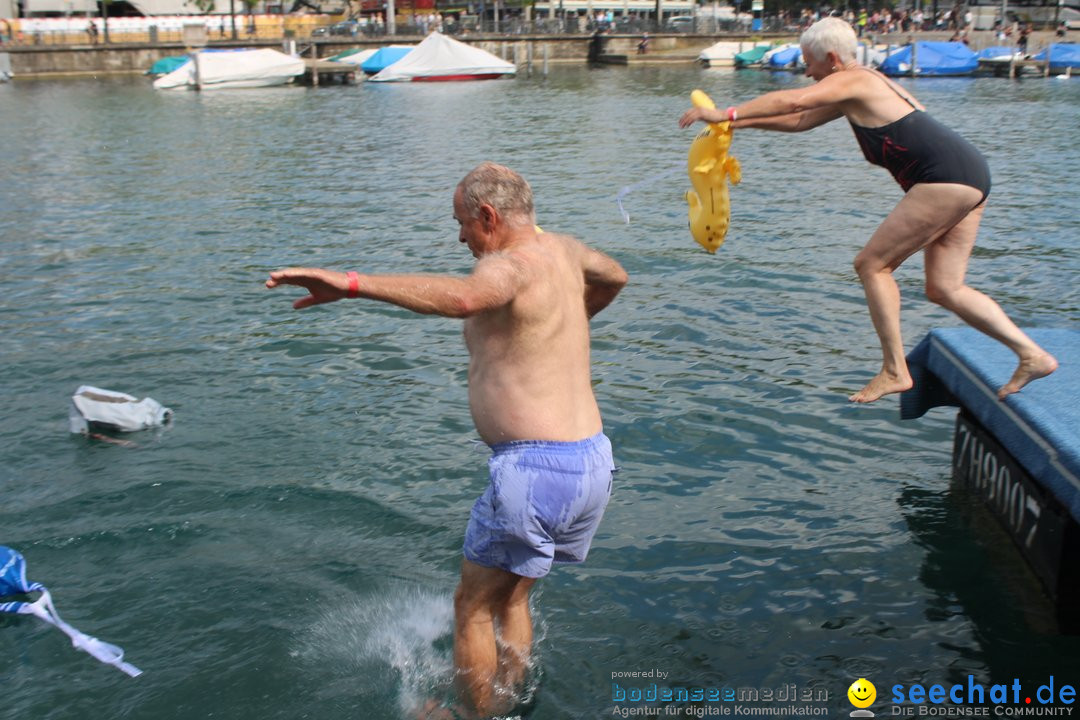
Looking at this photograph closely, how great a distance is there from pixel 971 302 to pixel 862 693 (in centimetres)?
232

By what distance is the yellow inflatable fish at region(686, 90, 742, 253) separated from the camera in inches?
246

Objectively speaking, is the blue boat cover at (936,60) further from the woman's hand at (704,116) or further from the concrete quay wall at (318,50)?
the woman's hand at (704,116)

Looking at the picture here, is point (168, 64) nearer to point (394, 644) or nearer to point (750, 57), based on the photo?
point (750, 57)

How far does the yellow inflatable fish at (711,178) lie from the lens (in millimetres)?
6250

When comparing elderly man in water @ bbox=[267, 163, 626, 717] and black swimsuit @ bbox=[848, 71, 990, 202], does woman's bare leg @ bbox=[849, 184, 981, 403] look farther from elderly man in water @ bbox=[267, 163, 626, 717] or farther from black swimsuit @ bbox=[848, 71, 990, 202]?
elderly man in water @ bbox=[267, 163, 626, 717]

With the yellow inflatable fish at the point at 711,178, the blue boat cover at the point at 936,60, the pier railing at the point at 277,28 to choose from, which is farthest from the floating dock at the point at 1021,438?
the pier railing at the point at 277,28

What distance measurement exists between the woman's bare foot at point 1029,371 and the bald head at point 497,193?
3112 mm

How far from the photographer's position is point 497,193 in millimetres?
4387

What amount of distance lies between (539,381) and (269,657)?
2287 mm

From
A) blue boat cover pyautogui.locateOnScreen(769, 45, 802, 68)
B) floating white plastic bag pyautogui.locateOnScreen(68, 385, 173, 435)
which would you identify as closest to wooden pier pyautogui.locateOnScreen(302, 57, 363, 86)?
blue boat cover pyautogui.locateOnScreen(769, 45, 802, 68)

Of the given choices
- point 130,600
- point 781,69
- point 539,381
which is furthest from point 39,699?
point 781,69

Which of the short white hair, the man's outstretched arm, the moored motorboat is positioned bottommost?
the man's outstretched arm

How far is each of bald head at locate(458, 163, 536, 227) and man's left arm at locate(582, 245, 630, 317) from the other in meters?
0.46

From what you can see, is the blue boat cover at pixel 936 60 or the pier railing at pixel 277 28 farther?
the pier railing at pixel 277 28
